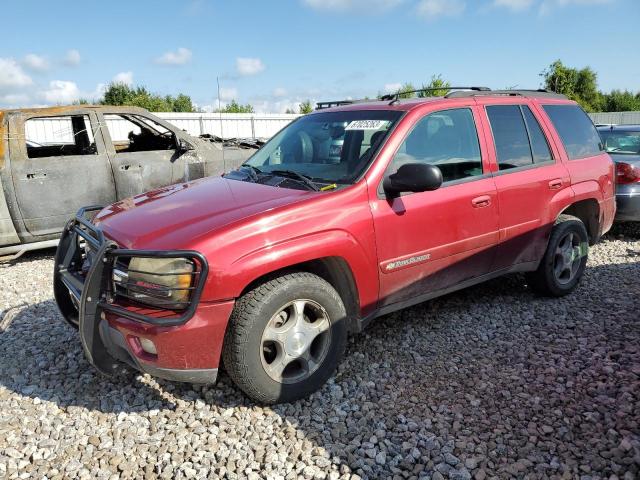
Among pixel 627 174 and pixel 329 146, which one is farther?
pixel 627 174

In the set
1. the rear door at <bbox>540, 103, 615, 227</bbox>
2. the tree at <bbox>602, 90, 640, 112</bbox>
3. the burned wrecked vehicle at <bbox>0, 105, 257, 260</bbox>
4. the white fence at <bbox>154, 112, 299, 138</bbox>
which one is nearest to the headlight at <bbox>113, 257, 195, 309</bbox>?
the burned wrecked vehicle at <bbox>0, 105, 257, 260</bbox>

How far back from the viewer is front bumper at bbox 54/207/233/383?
273 centimetres

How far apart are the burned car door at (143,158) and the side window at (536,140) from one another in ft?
15.2

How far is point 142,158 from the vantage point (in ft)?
22.7

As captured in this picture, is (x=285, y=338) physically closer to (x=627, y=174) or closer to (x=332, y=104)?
(x=332, y=104)

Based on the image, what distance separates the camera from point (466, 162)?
12.9ft

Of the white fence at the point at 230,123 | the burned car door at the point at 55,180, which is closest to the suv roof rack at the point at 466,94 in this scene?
the burned car door at the point at 55,180

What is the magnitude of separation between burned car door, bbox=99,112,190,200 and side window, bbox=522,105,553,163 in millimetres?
4645

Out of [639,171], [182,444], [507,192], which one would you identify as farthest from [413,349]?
[639,171]

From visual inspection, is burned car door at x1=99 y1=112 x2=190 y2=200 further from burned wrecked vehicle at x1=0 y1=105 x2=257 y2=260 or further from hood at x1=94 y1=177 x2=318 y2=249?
hood at x1=94 y1=177 x2=318 y2=249

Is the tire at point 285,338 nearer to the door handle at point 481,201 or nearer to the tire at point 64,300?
the tire at point 64,300

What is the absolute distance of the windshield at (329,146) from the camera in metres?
3.55

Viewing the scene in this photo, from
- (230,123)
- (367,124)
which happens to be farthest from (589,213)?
(230,123)

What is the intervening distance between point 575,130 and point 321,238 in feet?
10.6
